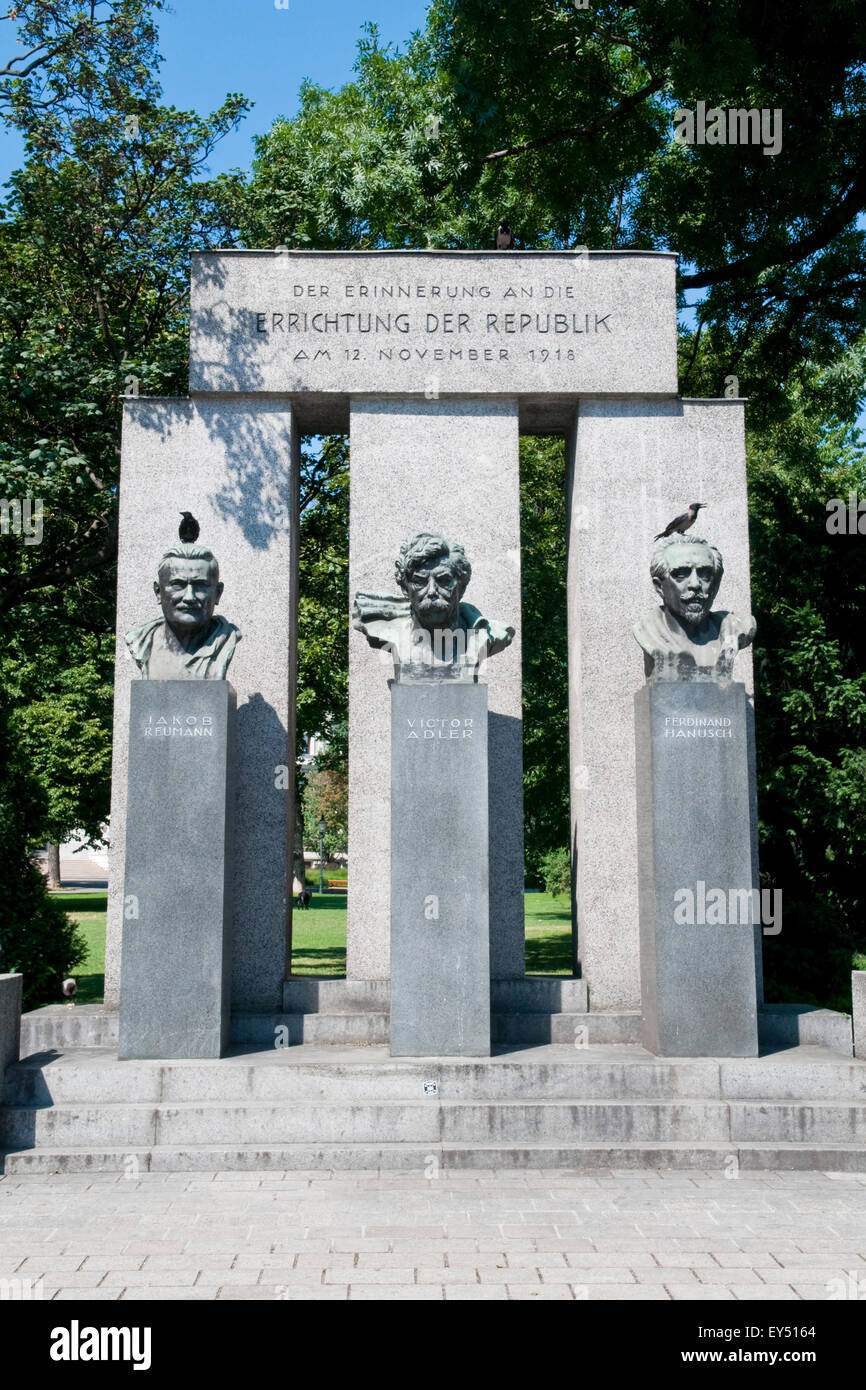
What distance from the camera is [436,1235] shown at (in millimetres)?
5785

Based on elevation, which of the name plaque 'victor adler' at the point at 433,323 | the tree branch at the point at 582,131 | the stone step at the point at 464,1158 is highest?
the tree branch at the point at 582,131

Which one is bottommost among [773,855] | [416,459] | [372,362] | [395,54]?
[773,855]

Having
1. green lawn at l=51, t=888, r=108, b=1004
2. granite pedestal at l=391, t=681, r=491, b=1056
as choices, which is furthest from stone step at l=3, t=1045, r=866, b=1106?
green lawn at l=51, t=888, r=108, b=1004

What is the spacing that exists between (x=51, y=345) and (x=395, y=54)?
1152 cm

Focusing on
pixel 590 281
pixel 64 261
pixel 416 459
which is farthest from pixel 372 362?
pixel 64 261

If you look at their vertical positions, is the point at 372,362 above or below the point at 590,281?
below

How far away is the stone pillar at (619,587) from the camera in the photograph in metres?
9.80

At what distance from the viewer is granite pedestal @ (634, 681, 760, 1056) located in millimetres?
8070

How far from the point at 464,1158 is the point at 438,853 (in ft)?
6.75

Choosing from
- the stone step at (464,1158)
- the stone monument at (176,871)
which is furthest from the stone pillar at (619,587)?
the stone monument at (176,871)

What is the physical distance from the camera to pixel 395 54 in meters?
20.6

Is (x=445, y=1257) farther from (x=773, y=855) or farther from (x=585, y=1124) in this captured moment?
(x=773, y=855)

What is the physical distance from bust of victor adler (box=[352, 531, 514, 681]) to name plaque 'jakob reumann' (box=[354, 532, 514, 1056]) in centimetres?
1

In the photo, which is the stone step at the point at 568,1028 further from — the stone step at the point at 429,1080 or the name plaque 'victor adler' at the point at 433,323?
the name plaque 'victor adler' at the point at 433,323
